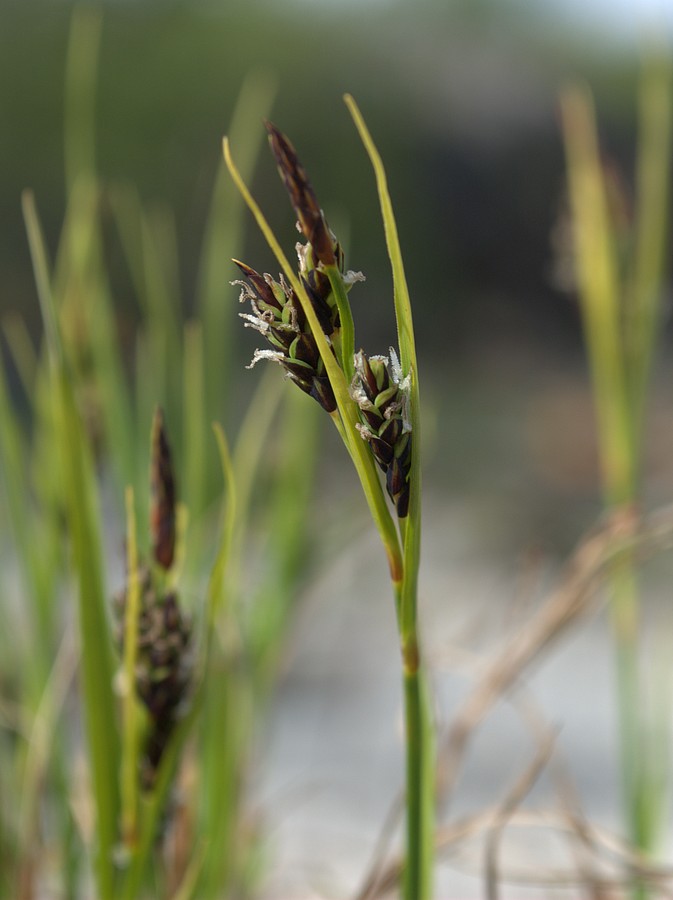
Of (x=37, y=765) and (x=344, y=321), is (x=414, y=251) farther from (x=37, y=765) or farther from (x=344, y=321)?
(x=344, y=321)

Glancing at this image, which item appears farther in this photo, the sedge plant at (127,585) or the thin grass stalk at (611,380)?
the thin grass stalk at (611,380)

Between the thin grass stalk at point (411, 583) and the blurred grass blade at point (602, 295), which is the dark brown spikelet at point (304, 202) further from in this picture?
the blurred grass blade at point (602, 295)

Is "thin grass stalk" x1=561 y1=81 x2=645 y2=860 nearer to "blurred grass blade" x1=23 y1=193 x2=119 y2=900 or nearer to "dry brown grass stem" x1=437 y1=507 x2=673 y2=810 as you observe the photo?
"dry brown grass stem" x1=437 y1=507 x2=673 y2=810

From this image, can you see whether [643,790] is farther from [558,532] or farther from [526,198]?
[526,198]

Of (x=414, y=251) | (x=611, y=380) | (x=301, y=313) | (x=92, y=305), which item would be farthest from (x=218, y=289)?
(x=414, y=251)

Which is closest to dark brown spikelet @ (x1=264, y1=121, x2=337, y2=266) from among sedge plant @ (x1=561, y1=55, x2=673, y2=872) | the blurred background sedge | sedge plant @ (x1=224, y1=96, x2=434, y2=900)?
sedge plant @ (x1=224, y1=96, x2=434, y2=900)

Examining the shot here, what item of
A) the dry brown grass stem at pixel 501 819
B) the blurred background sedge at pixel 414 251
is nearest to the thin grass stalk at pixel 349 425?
the dry brown grass stem at pixel 501 819

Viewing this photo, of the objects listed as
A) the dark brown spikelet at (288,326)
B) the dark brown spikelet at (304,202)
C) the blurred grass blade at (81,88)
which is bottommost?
the dark brown spikelet at (288,326)
